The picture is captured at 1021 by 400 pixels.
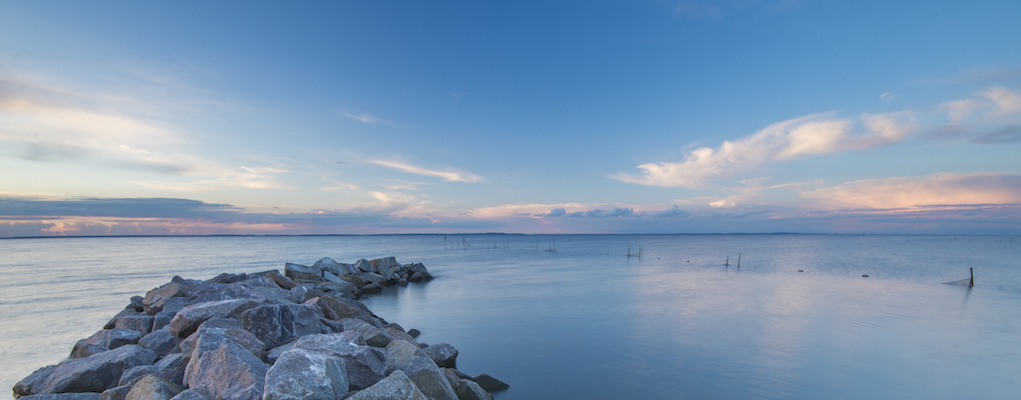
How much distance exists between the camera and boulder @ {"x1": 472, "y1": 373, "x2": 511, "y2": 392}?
10.6 metres

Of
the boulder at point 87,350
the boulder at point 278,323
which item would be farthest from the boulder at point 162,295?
the boulder at point 278,323

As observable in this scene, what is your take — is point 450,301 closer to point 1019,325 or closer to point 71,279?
point 1019,325

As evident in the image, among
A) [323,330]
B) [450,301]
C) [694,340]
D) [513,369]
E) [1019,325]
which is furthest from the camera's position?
[450,301]

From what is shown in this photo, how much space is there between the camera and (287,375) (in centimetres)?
507

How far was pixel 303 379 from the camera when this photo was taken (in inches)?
201

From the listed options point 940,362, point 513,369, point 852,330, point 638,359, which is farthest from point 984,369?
point 513,369

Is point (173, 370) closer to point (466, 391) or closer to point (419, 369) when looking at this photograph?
point (419, 369)

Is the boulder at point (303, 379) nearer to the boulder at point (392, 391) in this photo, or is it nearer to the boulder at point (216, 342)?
the boulder at point (392, 391)

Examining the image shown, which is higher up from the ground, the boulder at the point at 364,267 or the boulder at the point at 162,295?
the boulder at the point at 162,295

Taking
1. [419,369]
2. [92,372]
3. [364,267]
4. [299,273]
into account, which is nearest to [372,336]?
[419,369]

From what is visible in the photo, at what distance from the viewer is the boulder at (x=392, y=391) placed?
503 cm

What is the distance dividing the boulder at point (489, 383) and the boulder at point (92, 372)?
6.50 m

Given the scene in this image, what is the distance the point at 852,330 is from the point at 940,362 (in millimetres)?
3851

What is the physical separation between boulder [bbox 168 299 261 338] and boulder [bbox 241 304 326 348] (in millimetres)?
1119
